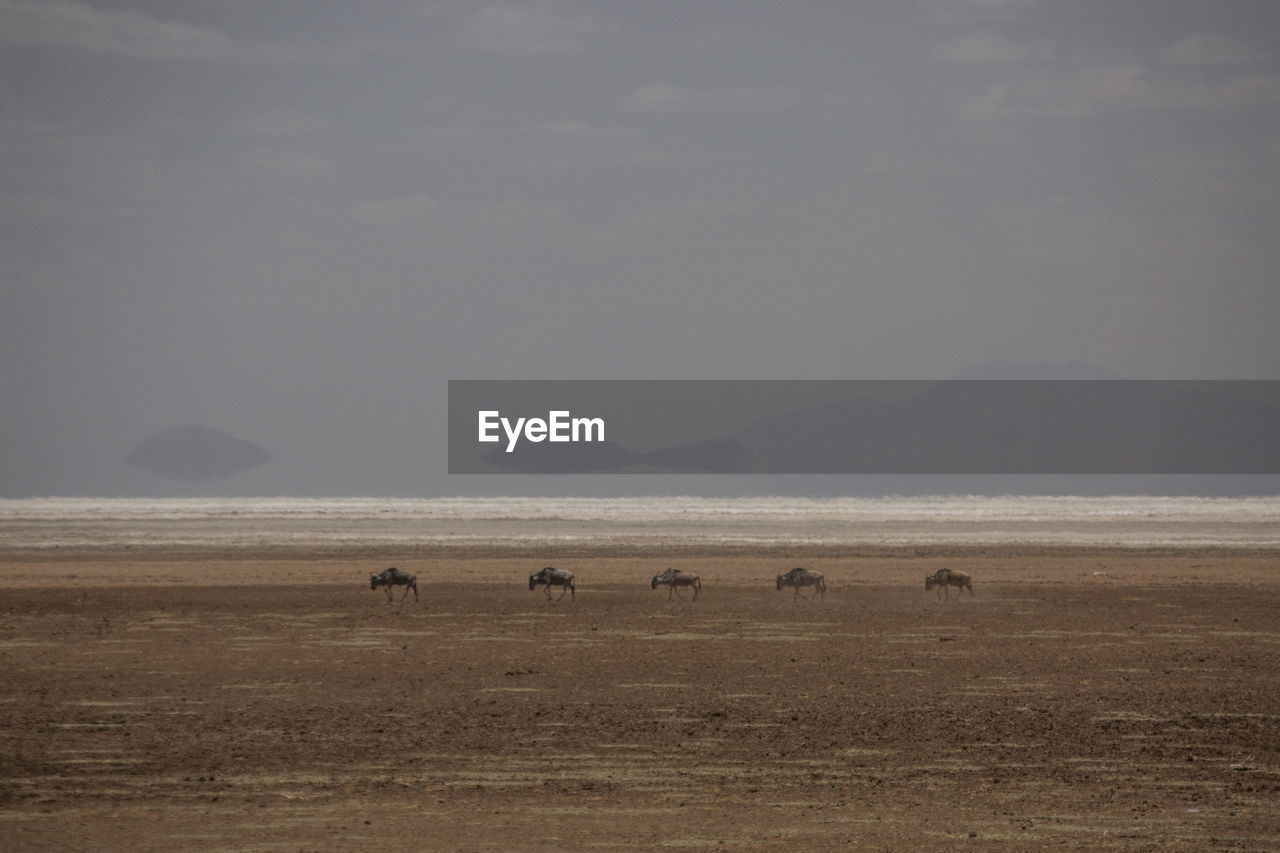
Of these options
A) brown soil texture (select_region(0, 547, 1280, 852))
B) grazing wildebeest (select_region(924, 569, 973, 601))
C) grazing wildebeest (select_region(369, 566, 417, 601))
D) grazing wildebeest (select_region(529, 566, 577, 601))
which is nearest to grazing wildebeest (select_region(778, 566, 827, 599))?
brown soil texture (select_region(0, 547, 1280, 852))

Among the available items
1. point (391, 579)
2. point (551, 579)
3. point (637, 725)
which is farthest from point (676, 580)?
point (637, 725)

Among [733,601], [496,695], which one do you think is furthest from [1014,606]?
[496,695]

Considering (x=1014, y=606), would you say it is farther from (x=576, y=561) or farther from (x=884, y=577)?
(x=576, y=561)

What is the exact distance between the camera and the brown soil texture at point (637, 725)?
11836 millimetres

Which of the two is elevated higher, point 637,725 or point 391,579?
point 391,579

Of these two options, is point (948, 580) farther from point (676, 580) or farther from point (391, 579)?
point (391, 579)

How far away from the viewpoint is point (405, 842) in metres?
11.3

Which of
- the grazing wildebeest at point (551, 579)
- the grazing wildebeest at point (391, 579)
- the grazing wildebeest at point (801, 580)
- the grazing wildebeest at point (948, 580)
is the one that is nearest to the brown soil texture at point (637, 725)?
the grazing wildebeest at point (551, 579)

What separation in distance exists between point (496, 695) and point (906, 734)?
5568mm

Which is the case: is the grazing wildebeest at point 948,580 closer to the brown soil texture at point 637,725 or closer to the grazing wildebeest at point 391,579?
the brown soil texture at point 637,725

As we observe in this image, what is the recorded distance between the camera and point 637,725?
1642 cm

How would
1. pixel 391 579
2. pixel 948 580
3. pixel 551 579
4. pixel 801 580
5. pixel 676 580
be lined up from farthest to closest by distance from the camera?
pixel 948 580 → pixel 801 580 → pixel 551 579 → pixel 676 580 → pixel 391 579

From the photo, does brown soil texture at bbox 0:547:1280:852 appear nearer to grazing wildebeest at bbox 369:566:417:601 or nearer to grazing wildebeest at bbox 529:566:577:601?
grazing wildebeest at bbox 529:566:577:601

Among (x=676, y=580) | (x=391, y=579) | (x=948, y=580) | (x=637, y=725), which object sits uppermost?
(x=391, y=579)
